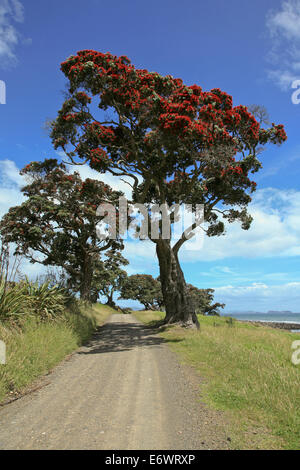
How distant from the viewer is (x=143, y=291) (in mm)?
63062

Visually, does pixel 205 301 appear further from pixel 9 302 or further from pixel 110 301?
pixel 9 302

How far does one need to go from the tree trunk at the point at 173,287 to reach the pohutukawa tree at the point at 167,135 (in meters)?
0.06

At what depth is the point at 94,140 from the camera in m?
17.3

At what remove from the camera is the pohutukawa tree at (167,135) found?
46.7ft

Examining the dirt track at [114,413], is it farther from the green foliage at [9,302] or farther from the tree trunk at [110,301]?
the tree trunk at [110,301]

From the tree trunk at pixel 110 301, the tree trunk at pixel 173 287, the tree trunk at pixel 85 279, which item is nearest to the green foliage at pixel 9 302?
the tree trunk at pixel 173 287

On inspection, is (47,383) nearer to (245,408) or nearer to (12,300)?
(12,300)

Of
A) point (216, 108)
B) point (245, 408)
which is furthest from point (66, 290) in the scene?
point (216, 108)

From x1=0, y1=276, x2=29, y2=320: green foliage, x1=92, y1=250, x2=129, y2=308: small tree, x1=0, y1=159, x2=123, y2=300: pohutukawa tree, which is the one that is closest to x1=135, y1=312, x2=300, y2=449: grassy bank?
x1=0, y1=276, x2=29, y2=320: green foliage

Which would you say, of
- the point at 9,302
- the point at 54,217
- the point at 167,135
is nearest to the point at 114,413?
the point at 9,302

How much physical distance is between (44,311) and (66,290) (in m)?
3.87

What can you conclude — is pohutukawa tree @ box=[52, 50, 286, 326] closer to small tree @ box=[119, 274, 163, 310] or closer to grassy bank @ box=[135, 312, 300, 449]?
grassy bank @ box=[135, 312, 300, 449]

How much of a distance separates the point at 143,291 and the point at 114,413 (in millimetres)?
58949

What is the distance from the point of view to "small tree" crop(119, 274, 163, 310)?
6225 centimetres
